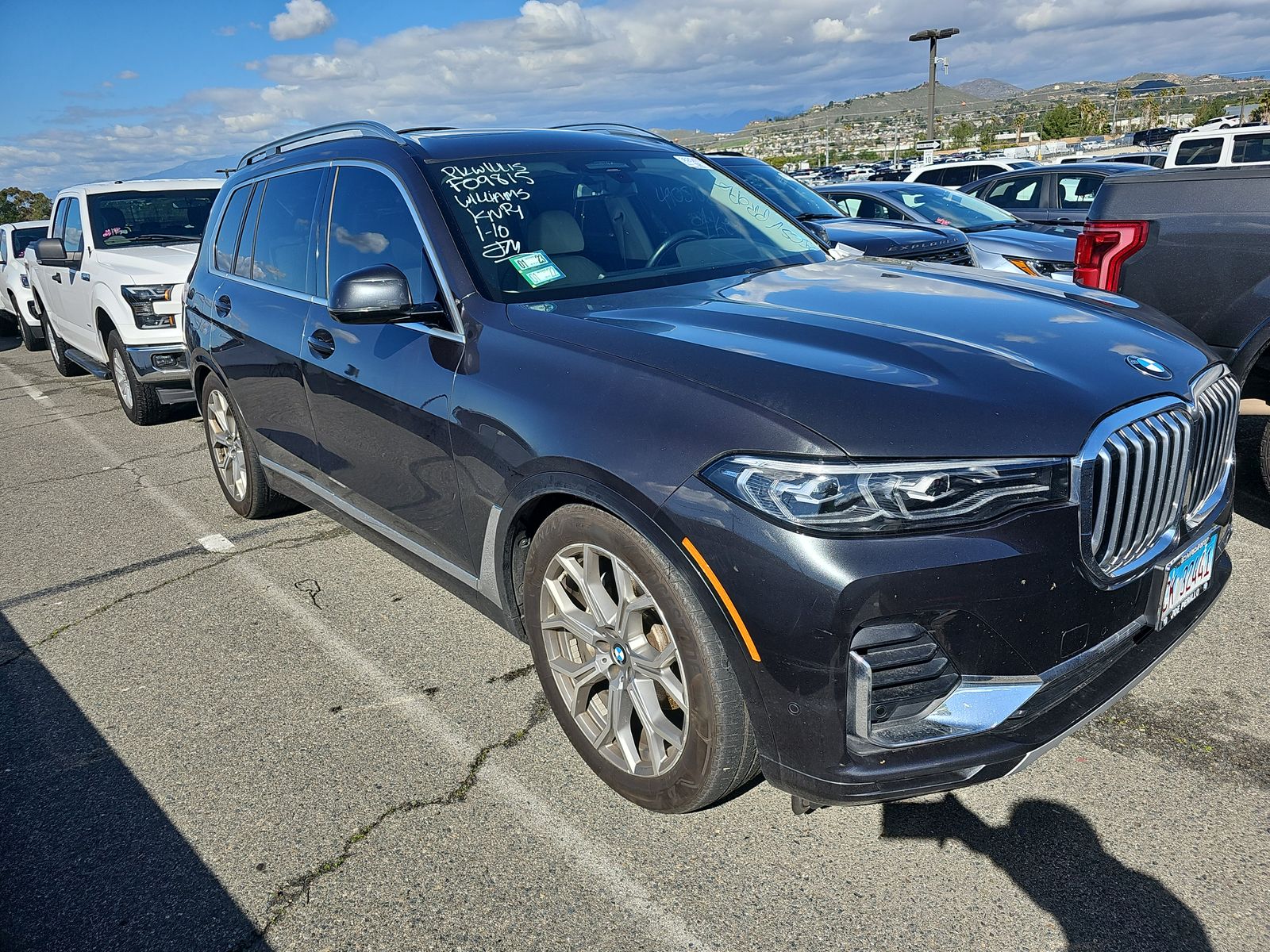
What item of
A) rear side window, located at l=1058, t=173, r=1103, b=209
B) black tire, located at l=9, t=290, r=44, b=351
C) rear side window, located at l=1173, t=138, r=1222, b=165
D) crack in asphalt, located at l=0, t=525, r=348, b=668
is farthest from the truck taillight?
black tire, located at l=9, t=290, r=44, b=351

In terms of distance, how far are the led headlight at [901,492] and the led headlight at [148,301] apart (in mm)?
6968

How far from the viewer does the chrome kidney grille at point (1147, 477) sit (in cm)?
218

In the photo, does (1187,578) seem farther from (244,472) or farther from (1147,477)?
(244,472)

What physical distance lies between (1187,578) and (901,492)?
3.29 ft

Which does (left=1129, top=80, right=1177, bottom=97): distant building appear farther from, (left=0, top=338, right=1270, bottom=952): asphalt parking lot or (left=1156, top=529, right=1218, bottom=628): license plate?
(left=0, top=338, right=1270, bottom=952): asphalt parking lot

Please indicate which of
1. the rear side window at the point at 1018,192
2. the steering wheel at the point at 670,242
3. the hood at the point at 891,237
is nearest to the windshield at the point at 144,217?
the hood at the point at 891,237

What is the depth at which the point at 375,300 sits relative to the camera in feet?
9.87

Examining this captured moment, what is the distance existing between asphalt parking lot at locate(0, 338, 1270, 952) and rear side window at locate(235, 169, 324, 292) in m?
1.47

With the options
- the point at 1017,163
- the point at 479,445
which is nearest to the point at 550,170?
the point at 479,445

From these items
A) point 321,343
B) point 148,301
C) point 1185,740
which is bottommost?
point 1185,740

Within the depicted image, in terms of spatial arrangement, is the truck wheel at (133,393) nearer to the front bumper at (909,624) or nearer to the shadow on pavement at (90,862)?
the shadow on pavement at (90,862)

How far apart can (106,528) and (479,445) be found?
3.74 m

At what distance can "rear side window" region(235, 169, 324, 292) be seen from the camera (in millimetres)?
4039

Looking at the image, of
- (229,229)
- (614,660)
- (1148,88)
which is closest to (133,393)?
(229,229)
